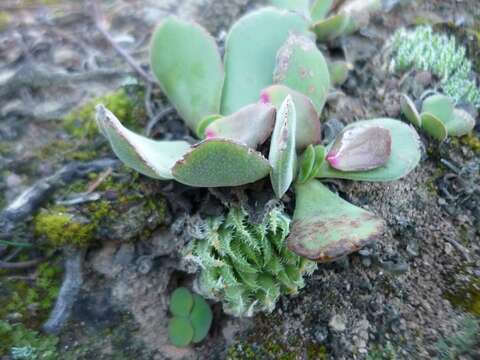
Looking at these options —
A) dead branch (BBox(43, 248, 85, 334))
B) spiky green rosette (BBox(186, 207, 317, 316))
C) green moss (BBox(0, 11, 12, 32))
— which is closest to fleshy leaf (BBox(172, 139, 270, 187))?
spiky green rosette (BBox(186, 207, 317, 316))

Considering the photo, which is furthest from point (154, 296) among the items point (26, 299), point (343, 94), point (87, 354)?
point (343, 94)

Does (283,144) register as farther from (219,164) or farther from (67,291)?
(67,291)

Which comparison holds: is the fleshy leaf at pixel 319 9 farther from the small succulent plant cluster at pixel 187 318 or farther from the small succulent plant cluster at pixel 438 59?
the small succulent plant cluster at pixel 187 318

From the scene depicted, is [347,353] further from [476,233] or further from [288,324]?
[476,233]

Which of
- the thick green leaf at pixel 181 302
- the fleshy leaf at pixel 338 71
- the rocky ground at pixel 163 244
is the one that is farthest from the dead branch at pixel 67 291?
the fleshy leaf at pixel 338 71

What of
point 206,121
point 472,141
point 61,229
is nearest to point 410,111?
point 472,141

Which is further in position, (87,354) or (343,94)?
(343,94)
